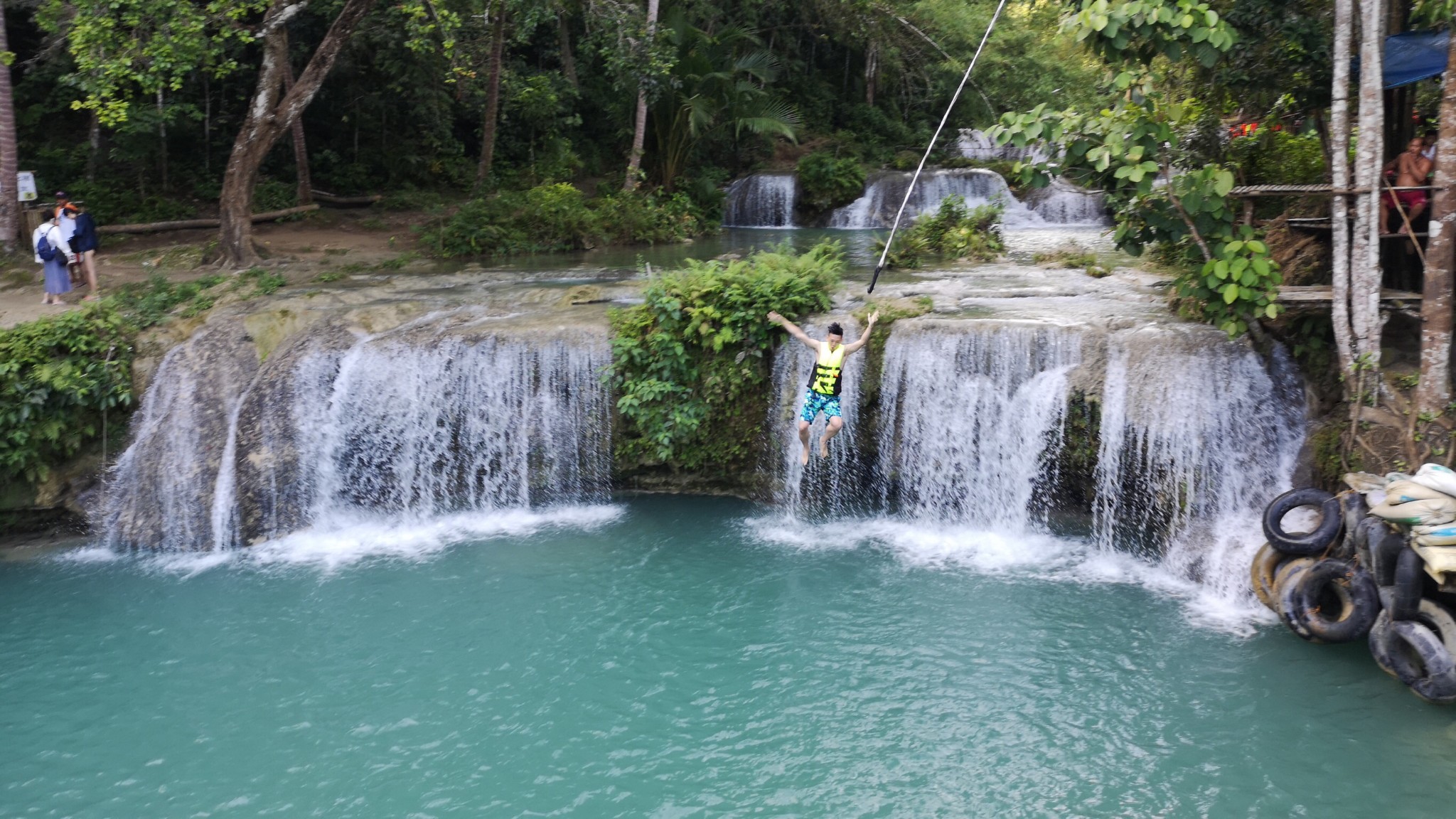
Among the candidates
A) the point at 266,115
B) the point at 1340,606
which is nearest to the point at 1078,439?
the point at 1340,606

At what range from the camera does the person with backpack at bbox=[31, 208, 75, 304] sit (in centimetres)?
1239

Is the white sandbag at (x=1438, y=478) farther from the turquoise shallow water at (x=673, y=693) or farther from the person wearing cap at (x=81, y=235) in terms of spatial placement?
the person wearing cap at (x=81, y=235)

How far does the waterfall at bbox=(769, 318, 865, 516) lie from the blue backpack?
28.0 feet

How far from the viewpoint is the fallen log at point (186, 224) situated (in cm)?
1783

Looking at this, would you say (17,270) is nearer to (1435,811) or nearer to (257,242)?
(257,242)

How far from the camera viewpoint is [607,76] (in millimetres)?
26391

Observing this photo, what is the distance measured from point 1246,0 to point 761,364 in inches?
243

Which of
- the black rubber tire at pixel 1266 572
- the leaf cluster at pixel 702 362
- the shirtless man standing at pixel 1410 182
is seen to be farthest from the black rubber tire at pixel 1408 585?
the leaf cluster at pixel 702 362

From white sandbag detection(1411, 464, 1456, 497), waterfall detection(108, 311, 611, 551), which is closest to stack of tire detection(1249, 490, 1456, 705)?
white sandbag detection(1411, 464, 1456, 497)

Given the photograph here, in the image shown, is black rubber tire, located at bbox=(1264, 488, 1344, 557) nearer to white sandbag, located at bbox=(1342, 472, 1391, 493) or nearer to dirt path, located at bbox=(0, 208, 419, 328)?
white sandbag, located at bbox=(1342, 472, 1391, 493)

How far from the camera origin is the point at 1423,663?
7328 mm

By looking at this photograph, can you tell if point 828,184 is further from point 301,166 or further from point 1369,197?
point 1369,197

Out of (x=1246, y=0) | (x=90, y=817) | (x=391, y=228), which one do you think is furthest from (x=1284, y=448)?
(x=391, y=228)

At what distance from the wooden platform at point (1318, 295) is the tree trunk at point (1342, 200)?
0.49 ft
